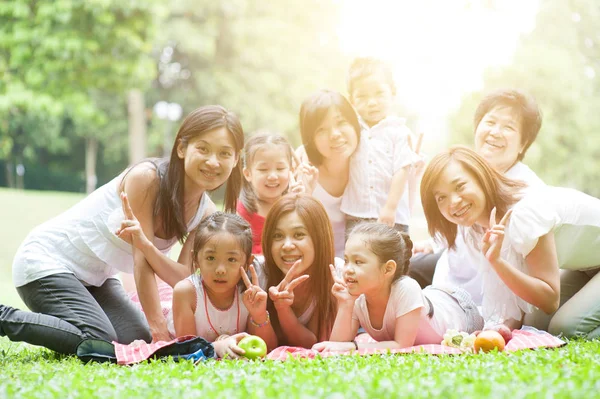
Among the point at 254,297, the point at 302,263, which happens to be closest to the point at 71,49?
the point at 302,263

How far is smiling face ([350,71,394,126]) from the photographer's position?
18.2 feet

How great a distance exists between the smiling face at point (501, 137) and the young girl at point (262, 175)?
143cm

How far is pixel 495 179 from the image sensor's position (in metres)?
4.45

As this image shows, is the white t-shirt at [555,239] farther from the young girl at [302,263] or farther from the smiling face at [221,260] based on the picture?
the smiling face at [221,260]

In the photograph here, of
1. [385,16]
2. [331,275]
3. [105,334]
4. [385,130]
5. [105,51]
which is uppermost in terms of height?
[385,16]

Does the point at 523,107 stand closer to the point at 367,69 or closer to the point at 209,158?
the point at 367,69

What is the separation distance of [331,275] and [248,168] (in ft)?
4.00

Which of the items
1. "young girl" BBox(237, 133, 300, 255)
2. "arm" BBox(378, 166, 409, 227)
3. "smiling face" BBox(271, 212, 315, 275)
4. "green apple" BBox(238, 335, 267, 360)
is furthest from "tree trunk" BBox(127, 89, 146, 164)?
"green apple" BBox(238, 335, 267, 360)

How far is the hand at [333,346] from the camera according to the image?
13.2 feet

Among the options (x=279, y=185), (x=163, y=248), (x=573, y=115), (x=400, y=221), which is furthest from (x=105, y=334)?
(x=573, y=115)

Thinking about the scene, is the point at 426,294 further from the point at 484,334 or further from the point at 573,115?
the point at 573,115

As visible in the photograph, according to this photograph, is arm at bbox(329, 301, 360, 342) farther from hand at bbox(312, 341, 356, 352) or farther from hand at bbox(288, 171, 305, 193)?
hand at bbox(288, 171, 305, 193)

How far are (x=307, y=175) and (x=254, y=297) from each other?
4.40 ft

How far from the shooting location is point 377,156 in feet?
18.1
